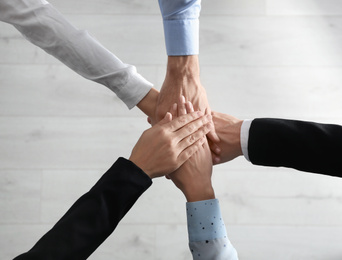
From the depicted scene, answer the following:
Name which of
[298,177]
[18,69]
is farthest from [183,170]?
[18,69]

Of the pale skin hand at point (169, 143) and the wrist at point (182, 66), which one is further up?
the wrist at point (182, 66)

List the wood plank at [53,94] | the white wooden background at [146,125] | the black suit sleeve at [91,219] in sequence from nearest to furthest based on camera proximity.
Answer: the black suit sleeve at [91,219], the white wooden background at [146,125], the wood plank at [53,94]

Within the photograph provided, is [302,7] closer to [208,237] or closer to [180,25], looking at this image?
[180,25]

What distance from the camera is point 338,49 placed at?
1790 millimetres

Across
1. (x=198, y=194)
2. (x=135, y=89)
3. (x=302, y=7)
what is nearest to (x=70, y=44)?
(x=135, y=89)

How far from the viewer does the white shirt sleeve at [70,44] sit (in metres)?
1.18

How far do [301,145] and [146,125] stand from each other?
0.70 m

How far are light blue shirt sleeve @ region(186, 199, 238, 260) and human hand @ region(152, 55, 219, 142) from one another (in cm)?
22

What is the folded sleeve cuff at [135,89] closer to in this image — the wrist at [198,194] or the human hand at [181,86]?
the human hand at [181,86]

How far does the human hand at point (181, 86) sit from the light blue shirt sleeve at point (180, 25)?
2 centimetres

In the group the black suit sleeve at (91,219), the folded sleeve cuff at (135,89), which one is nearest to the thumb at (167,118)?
the folded sleeve cuff at (135,89)

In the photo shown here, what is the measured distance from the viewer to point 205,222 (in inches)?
43.4

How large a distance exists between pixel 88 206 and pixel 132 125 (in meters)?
0.81

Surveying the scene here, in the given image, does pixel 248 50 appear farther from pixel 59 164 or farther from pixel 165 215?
pixel 59 164
